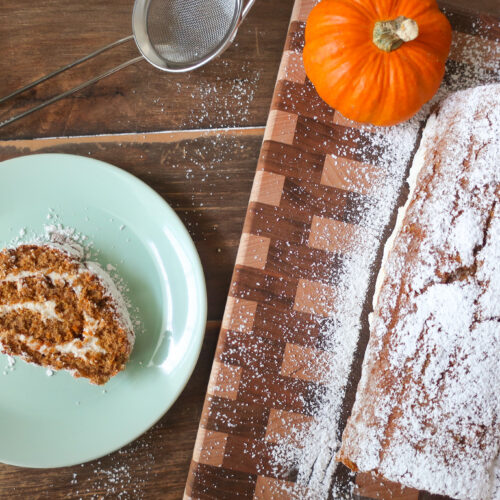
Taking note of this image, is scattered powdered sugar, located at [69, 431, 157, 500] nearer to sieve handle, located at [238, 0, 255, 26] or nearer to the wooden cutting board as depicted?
the wooden cutting board

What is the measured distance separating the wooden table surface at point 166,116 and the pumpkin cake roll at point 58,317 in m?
0.33

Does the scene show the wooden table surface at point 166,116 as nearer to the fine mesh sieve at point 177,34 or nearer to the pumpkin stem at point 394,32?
the fine mesh sieve at point 177,34

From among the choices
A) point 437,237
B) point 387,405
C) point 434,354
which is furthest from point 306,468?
point 437,237

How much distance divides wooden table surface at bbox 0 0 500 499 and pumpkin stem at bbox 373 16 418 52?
1.54ft

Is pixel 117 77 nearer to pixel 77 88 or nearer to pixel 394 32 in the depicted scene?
pixel 77 88

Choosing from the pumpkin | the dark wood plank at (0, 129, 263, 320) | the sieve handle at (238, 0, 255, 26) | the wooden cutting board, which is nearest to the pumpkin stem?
the pumpkin

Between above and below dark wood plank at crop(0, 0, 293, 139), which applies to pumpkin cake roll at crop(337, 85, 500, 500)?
below

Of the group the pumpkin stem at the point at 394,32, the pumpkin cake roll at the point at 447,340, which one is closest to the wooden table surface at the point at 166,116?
the pumpkin stem at the point at 394,32

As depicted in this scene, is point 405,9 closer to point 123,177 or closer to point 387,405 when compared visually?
point 123,177

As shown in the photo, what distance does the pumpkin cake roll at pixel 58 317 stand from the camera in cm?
148

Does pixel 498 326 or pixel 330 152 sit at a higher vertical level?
pixel 330 152

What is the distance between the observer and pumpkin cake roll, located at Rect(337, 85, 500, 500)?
130 centimetres

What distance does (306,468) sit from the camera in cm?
152

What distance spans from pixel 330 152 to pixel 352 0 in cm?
43
